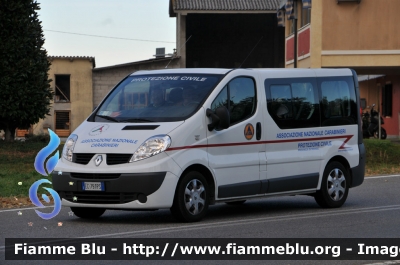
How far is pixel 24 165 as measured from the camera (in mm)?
23797

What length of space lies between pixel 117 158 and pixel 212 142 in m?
1.36

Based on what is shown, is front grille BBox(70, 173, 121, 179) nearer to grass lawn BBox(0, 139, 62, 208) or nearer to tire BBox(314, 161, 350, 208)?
grass lawn BBox(0, 139, 62, 208)

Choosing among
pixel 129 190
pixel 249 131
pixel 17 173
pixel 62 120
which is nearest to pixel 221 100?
pixel 249 131

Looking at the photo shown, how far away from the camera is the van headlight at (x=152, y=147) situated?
11672mm

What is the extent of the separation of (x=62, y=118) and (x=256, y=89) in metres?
46.2

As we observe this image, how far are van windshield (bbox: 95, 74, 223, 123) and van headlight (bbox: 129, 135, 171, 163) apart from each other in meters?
0.51

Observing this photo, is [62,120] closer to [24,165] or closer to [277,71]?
[24,165]

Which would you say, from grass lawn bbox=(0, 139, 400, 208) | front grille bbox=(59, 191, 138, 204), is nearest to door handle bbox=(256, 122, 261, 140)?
front grille bbox=(59, 191, 138, 204)

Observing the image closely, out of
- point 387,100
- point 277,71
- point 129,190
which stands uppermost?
point 277,71

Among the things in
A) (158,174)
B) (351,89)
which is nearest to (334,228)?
(158,174)

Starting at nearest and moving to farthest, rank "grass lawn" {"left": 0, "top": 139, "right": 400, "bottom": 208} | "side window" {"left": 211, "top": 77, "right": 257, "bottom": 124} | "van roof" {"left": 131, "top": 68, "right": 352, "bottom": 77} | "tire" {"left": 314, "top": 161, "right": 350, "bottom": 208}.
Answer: "side window" {"left": 211, "top": 77, "right": 257, "bottom": 124}, "van roof" {"left": 131, "top": 68, "right": 352, "bottom": 77}, "tire" {"left": 314, "top": 161, "right": 350, "bottom": 208}, "grass lawn" {"left": 0, "top": 139, "right": 400, "bottom": 208}

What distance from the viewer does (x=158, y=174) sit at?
38.2 feet

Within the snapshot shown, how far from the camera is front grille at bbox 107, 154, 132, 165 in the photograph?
38.4 ft

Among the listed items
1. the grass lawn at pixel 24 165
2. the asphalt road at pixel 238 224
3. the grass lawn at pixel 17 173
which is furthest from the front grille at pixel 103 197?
the grass lawn at pixel 24 165
